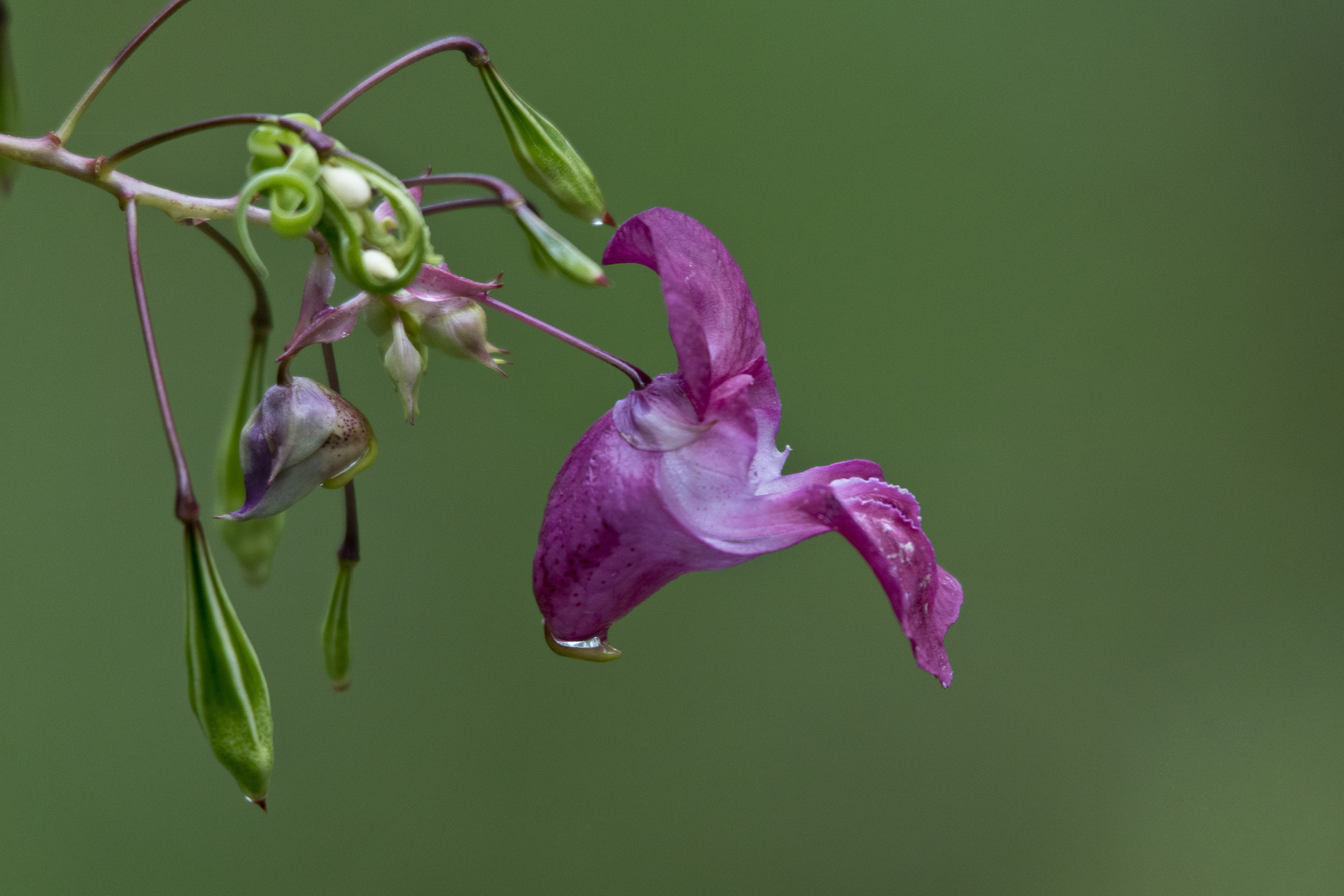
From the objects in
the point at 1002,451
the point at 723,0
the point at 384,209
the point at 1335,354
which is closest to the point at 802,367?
the point at 1002,451

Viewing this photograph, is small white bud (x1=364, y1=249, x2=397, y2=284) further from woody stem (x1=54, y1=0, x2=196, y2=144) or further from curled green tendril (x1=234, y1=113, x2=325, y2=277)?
woody stem (x1=54, y1=0, x2=196, y2=144)

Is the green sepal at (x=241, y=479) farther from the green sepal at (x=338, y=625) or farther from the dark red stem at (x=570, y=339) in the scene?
the dark red stem at (x=570, y=339)

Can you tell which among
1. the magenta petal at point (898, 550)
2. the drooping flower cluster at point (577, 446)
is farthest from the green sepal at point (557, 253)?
the magenta petal at point (898, 550)

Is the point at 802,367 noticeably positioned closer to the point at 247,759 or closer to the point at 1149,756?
the point at 1149,756

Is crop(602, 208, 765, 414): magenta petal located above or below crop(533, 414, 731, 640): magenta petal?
above

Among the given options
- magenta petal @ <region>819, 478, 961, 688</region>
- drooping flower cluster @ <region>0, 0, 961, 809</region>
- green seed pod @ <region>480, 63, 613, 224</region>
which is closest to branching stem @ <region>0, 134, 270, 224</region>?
drooping flower cluster @ <region>0, 0, 961, 809</region>

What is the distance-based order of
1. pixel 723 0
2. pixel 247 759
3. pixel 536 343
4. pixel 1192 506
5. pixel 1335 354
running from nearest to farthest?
pixel 247 759
pixel 536 343
pixel 723 0
pixel 1192 506
pixel 1335 354
